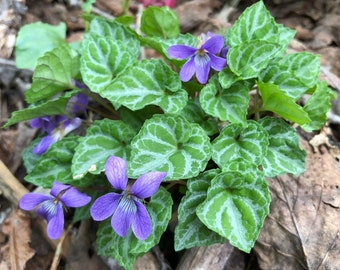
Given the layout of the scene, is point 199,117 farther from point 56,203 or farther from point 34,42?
point 34,42

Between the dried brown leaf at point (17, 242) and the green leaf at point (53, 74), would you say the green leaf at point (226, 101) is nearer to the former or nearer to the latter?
the green leaf at point (53, 74)

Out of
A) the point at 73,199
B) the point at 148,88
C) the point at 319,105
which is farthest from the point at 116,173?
the point at 319,105

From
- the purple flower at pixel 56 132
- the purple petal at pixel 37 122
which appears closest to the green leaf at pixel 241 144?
the purple flower at pixel 56 132

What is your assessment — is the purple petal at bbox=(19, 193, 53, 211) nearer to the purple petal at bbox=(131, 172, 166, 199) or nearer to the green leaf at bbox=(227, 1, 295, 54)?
the purple petal at bbox=(131, 172, 166, 199)

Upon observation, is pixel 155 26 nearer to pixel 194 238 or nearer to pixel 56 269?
pixel 194 238

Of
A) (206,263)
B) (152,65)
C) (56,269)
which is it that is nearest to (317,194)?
(206,263)
